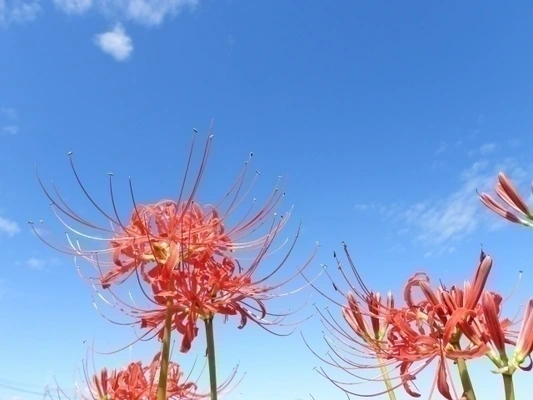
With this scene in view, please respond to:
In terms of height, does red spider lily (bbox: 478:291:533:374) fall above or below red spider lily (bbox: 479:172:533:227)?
below

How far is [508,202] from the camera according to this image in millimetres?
1984

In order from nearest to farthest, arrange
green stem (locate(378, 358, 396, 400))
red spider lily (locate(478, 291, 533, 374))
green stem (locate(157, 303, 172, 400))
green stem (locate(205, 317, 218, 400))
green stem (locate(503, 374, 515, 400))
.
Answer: green stem (locate(503, 374, 515, 400)), red spider lily (locate(478, 291, 533, 374)), green stem (locate(157, 303, 172, 400)), green stem (locate(378, 358, 396, 400)), green stem (locate(205, 317, 218, 400))

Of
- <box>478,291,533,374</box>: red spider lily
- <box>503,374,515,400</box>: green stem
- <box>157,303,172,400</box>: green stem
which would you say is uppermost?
<box>157,303,172,400</box>: green stem

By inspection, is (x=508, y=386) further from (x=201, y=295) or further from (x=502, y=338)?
(x=201, y=295)

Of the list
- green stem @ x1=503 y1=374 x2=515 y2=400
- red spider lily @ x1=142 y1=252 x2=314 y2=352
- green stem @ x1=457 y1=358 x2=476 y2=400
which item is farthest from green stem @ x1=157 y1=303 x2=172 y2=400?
green stem @ x1=503 y1=374 x2=515 y2=400

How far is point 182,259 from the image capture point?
112 inches

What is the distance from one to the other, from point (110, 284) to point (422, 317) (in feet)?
5.35

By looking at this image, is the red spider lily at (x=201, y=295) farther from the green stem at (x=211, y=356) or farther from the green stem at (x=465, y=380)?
the green stem at (x=465, y=380)

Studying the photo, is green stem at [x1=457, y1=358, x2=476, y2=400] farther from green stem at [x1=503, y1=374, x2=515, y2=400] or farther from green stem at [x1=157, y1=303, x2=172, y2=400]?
green stem at [x1=157, y1=303, x2=172, y2=400]

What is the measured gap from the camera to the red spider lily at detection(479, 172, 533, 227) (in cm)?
191

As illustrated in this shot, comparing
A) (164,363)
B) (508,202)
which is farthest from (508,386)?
(164,363)

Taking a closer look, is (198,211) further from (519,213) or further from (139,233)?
(519,213)

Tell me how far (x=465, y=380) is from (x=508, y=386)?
159 mm

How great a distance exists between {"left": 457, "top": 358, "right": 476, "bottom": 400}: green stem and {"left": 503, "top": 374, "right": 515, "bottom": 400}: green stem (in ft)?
0.33
